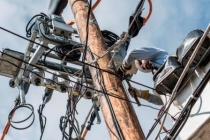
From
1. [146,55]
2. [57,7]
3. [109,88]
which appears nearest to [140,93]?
[146,55]

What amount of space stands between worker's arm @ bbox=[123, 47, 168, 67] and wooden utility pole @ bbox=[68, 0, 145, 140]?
41 cm

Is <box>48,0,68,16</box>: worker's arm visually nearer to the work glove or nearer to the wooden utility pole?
the wooden utility pole

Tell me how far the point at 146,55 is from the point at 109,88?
112 centimetres

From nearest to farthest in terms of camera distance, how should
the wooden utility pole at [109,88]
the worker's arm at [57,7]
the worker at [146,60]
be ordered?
the wooden utility pole at [109,88]
the worker at [146,60]
the worker's arm at [57,7]

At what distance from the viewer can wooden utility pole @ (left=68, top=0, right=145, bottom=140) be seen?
4.97 m

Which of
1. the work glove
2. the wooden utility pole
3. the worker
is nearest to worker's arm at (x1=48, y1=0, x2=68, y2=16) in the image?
the wooden utility pole

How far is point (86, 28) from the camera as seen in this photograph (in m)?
6.31

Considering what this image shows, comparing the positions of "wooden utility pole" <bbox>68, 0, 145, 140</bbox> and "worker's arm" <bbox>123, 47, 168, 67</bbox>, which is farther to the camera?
"worker's arm" <bbox>123, 47, 168, 67</bbox>

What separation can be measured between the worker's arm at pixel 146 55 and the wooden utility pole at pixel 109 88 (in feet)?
1.34

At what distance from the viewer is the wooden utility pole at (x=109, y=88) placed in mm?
4969

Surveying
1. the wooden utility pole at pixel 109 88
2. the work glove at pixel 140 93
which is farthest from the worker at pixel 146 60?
the wooden utility pole at pixel 109 88

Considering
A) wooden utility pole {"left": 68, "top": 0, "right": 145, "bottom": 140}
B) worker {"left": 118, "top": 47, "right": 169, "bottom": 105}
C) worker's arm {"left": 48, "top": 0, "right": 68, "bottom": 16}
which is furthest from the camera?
worker's arm {"left": 48, "top": 0, "right": 68, "bottom": 16}

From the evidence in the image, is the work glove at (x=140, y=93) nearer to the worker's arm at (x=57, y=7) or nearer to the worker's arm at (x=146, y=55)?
the worker's arm at (x=146, y=55)

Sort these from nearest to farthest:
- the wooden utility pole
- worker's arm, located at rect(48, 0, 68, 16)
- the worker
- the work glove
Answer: the wooden utility pole
the work glove
the worker
worker's arm, located at rect(48, 0, 68, 16)
